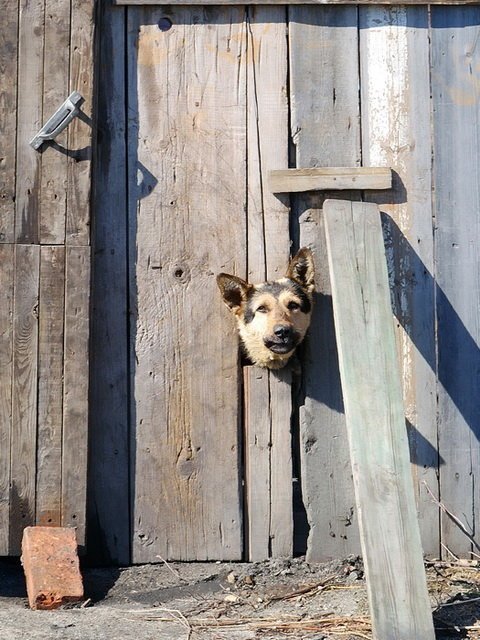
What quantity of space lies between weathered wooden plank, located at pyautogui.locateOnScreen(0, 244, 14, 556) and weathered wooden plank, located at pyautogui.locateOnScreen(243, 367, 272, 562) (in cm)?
133

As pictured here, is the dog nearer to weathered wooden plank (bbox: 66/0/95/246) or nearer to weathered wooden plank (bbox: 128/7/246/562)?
weathered wooden plank (bbox: 128/7/246/562)

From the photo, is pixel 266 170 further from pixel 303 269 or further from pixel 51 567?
pixel 51 567

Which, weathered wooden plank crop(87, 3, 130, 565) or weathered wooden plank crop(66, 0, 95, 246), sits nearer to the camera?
weathered wooden plank crop(66, 0, 95, 246)

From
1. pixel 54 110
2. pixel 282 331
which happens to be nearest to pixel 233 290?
pixel 282 331

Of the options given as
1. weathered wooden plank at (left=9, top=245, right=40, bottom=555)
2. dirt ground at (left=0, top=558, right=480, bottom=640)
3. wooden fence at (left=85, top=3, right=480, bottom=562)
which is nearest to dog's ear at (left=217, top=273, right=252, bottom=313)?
wooden fence at (left=85, top=3, right=480, bottom=562)

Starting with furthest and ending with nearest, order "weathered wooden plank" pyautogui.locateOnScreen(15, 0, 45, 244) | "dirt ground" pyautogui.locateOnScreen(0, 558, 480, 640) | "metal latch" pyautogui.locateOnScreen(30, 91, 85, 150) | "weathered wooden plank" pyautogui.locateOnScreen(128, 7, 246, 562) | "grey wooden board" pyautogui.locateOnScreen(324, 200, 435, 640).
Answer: "weathered wooden plank" pyautogui.locateOnScreen(128, 7, 246, 562)
"weathered wooden plank" pyautogui.locateOnScreen(15, 0, 45, 244)
"metal latch" pyautogui.locateOnScreen(30, 91, 85, 150)
"dirt ground" pyautogui.locateOnScreen(0, 558, 480, 640)
"grey wooden board" pyautogui.locateOnScreen(324, 200, 435, 640)

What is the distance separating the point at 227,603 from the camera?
4.91 m

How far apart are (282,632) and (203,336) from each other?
5.72 ft

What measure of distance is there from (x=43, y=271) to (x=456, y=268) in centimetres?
233

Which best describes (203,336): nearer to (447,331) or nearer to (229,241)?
(229,241)

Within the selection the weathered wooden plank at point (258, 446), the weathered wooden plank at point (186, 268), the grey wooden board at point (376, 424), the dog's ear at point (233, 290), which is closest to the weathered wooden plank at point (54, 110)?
the weathered wooden plank at point (186, 268)

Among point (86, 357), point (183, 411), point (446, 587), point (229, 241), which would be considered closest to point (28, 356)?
point (86, 357)

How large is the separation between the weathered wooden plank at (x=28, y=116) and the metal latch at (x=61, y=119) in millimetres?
80

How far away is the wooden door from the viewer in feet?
17.5
